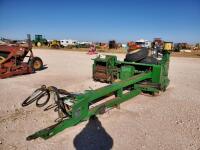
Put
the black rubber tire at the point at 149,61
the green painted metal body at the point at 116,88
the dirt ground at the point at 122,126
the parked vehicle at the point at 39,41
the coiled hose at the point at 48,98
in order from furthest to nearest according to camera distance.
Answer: the parked vehicle at the point at 39,41 → the black rubber tire at the point at 149,61 → the coiled hose at the point at 48,98 → the green painted metal body at the point at 116,88 → the dirt ground at the point at 122,126

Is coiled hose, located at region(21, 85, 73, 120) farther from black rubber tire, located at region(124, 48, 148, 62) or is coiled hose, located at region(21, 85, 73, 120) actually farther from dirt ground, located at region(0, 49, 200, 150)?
black rubber tire, located at region(124, 48, 148, 62)

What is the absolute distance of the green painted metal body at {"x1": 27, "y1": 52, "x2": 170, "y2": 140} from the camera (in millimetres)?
3795

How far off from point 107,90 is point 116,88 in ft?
1.32

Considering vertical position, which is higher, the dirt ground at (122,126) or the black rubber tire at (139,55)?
the black rubber tire at (139,55)

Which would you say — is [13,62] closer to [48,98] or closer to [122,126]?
[48,98]

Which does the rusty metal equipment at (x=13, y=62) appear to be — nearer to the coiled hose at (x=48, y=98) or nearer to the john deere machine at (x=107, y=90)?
the john deere machine at (x=107, y=90)

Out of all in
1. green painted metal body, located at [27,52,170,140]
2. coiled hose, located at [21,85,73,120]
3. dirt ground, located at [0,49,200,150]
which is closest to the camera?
dirt ground, located at [0,49,200,150]

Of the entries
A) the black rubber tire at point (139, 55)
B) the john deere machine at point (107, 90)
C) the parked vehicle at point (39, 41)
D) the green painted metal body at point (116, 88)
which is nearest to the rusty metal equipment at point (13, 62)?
the john deere machine at point (107, 90)

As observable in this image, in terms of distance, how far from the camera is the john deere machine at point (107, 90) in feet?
12.6

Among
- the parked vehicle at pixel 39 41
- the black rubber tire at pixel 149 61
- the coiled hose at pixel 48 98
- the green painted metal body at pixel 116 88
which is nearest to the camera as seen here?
the green painted metal body at pixel 116 88

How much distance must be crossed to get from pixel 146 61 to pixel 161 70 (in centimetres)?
84

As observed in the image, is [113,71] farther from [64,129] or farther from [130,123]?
[64,129]

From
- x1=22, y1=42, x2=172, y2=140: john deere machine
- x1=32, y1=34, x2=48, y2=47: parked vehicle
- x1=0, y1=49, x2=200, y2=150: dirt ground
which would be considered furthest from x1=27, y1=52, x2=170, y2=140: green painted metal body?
x1=32, y1=34, x2=48, y2=47: parked vehicle

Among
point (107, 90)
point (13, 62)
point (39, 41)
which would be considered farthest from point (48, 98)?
point (39, 41)
